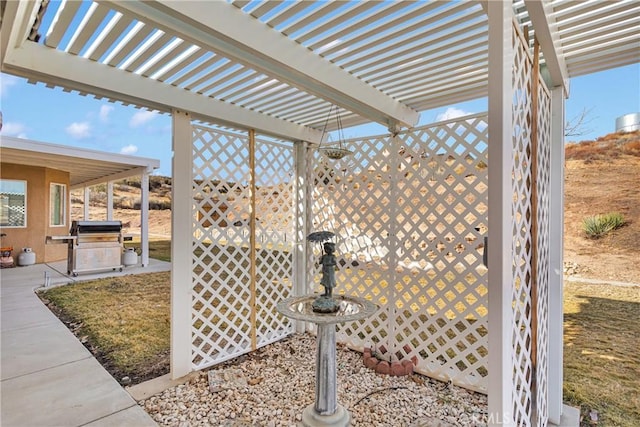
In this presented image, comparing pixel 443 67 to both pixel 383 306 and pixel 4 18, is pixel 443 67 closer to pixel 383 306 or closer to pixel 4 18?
pixel 383 306

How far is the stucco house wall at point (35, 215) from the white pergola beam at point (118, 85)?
355 inches

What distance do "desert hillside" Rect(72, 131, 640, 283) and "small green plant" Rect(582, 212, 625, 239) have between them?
112 millimetres

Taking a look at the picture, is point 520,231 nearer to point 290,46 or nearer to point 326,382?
point 326,382

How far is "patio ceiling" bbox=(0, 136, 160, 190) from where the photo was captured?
6.79 m

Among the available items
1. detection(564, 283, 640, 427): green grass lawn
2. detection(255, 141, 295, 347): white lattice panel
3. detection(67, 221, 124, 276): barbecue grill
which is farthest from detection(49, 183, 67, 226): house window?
detection(564, 283, 640, 427): green grass lawn

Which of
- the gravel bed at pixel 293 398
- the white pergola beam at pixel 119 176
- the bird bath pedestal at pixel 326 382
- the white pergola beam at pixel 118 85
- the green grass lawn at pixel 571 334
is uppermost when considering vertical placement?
the white pergola beam at pixel 119 176

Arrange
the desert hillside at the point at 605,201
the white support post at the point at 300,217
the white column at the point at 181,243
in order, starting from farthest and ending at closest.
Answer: the desert hillside at the point at 605,201 → the white support post at the point at 300,217 → the white column at the point at 181,243

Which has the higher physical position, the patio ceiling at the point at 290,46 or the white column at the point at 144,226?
the patio ceiling at the point at 290,46

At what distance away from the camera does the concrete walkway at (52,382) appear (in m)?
2.35

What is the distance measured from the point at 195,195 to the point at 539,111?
3.06 metres

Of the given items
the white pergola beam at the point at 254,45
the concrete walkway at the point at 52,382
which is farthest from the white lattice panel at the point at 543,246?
the concrete walkway at the point at 52,382

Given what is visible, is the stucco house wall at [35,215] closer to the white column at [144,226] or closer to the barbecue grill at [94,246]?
the barbecue grill at [94,246]

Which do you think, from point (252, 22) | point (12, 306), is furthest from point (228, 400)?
point (12, 306)

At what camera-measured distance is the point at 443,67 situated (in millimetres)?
2461
